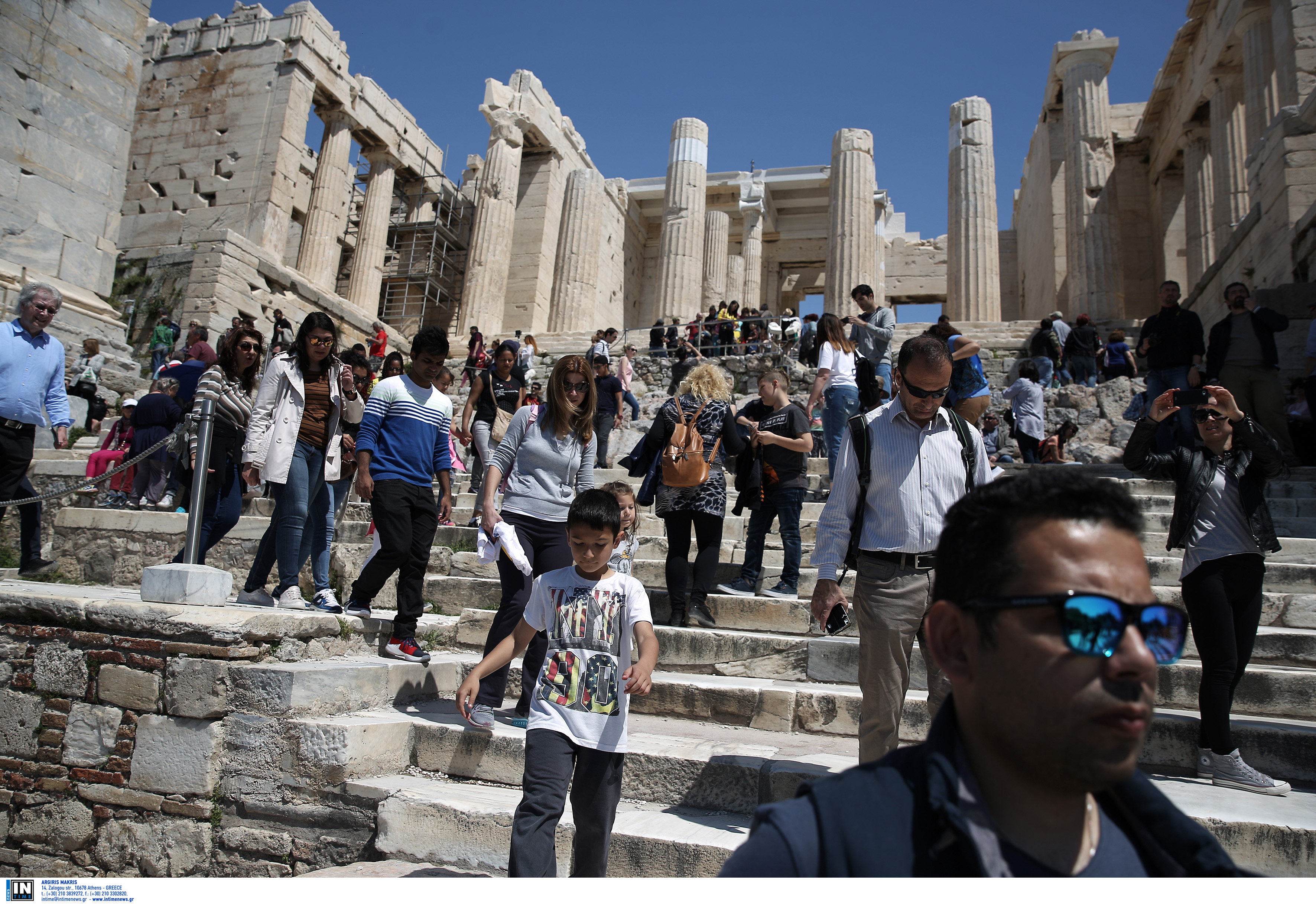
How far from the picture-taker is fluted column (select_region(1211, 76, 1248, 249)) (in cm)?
1552

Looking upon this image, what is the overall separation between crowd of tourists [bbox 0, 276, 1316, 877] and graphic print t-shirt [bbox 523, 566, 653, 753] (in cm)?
1

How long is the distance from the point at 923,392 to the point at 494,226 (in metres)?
22.2

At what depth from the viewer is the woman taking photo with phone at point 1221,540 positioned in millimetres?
3023

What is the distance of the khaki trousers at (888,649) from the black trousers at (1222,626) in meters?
1.11

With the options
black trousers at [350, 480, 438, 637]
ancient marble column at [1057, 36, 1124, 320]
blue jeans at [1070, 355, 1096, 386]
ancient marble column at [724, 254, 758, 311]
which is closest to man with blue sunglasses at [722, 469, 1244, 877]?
black trousers at [350, 480, 438, 637]

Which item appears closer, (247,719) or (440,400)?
(247,719)

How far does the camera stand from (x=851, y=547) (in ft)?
9.85

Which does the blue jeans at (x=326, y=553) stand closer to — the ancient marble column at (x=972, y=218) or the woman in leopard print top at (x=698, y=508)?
the woman in leopard print top at (x=698, y=508)

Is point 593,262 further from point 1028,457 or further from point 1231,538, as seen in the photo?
point 1231,538

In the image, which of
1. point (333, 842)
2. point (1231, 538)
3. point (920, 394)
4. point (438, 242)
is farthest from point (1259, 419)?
point (438, 242)

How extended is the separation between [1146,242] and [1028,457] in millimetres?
15463

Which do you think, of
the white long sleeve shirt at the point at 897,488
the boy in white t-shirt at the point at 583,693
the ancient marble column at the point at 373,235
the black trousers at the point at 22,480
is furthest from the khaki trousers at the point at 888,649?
the ancient marble column at the point at 373,235

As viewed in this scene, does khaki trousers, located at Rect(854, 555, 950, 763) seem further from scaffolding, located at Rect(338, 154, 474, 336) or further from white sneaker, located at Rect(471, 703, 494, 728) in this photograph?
scaffolding, located at Rect(338, 154, 474, 336)

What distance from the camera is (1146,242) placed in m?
21.1
